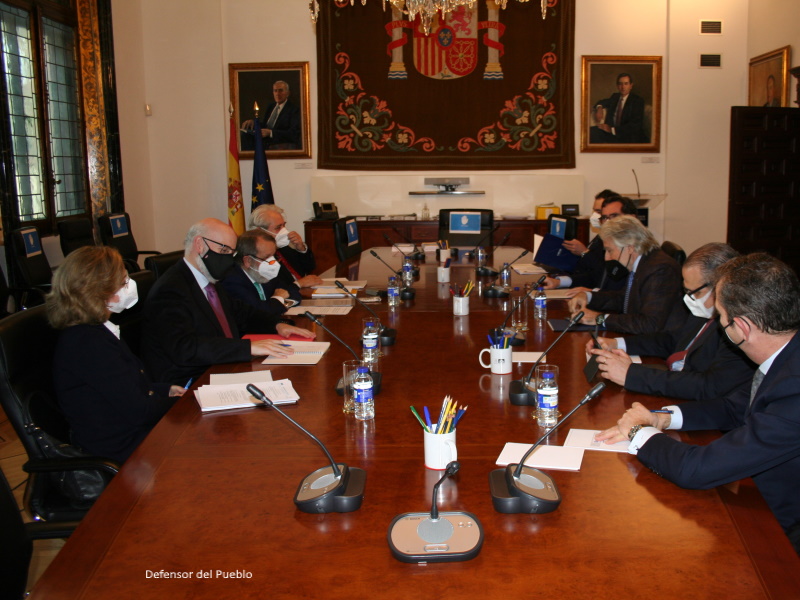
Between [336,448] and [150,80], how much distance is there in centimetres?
774

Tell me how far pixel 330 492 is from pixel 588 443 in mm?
755

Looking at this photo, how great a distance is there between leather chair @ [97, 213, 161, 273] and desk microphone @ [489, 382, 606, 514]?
545cm

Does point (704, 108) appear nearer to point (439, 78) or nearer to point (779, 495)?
point (439, 78)

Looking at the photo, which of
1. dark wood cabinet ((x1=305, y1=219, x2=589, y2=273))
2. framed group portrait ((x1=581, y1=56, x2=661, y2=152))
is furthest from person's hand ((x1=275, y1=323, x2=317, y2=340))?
framed group portrait ((x1=581, y1=56, x2=661, y2=152))

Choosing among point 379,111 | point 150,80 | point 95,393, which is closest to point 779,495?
point 95,393

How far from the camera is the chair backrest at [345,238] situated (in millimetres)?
6723

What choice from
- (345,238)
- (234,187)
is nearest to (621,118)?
(345,238)

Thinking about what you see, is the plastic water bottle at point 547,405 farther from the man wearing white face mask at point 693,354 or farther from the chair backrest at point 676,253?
the chair backrest at point 676,253

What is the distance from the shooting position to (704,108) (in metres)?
8.73

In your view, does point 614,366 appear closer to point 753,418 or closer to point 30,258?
point 753,418

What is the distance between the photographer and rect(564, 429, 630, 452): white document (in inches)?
78.4

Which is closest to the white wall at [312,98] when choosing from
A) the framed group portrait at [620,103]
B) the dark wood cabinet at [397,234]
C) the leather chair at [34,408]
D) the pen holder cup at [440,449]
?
the framed group portrait at [620,103]

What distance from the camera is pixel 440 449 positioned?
186 cm

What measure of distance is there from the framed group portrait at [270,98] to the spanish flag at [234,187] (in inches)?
16.0
